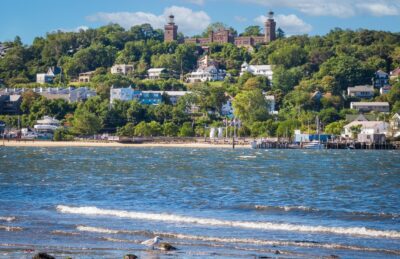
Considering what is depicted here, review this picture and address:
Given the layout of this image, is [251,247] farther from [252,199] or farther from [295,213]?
[252,199]

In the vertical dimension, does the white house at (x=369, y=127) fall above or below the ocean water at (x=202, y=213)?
above

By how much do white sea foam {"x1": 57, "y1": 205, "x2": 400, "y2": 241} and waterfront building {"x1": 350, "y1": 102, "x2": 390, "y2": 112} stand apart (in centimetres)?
11574

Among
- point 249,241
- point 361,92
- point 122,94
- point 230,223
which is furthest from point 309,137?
point 249,241

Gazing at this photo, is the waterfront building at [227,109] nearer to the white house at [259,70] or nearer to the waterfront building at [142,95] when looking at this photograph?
the waterfront building at [142,95]

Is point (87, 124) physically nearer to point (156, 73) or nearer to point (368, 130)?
point (368, 130)

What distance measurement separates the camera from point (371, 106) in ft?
496

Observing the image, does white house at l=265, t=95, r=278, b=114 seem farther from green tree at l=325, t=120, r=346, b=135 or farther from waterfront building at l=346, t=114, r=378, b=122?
green tree at l=325, t=120, r=346, b=135

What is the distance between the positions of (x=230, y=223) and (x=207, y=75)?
150926 mm

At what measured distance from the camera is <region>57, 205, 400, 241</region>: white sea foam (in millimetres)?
32656

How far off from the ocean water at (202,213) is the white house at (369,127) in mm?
58540

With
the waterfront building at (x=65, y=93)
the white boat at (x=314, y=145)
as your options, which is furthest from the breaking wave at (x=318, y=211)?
the waterfront building at (x=65, y=93)

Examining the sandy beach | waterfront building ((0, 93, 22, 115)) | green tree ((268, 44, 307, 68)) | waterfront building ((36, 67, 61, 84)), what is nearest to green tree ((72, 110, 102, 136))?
the sandy beach

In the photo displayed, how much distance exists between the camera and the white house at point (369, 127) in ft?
418

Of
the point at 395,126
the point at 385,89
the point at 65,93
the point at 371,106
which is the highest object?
the point at 385,89
